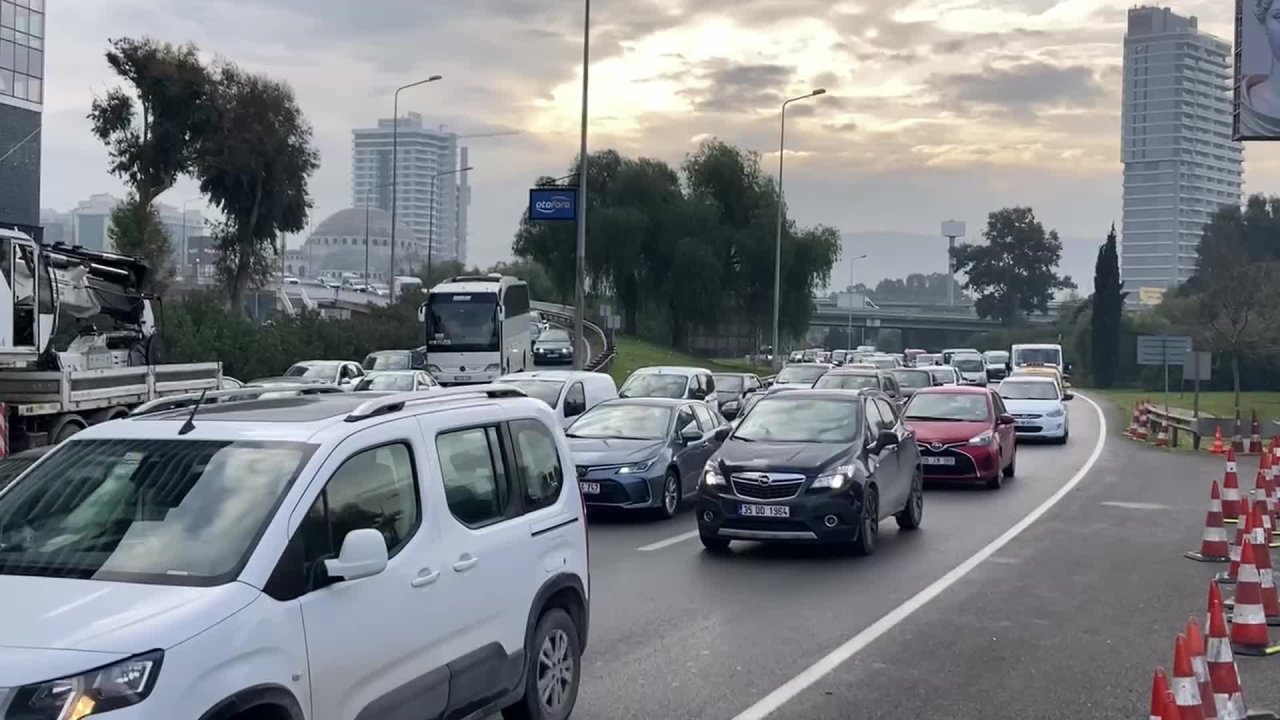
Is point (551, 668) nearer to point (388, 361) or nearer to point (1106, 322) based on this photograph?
point (388, 361)

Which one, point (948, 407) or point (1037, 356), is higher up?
point (1037, 356)

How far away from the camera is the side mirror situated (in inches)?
194

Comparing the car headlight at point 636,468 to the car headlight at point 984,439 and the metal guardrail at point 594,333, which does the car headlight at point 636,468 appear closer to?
the car headlight at point 984,439

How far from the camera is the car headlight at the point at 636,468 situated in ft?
51.4

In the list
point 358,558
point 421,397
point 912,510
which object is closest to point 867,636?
point 421,397

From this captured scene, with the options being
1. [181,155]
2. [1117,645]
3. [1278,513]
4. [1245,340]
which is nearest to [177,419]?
[1117,645]

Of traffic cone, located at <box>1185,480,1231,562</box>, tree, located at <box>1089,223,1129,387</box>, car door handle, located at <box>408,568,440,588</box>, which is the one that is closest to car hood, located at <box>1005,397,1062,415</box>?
traffic cone, located at <box>1185,480,1231,562</box>

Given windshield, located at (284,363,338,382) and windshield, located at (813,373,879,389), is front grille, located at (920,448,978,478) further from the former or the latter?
windshield, located at (284,363,338,382)

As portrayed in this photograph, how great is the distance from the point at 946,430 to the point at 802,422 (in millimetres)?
6951

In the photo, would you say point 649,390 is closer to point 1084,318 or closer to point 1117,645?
point 1117,645

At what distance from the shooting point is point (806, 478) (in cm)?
1281

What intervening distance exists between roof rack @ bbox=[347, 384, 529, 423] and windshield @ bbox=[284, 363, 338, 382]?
26.3 m

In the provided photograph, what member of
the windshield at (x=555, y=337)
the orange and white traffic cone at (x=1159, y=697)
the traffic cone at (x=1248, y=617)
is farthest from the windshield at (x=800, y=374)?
the orange and white traffic cone at (x=1159, y=697)

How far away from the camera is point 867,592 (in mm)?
11297
